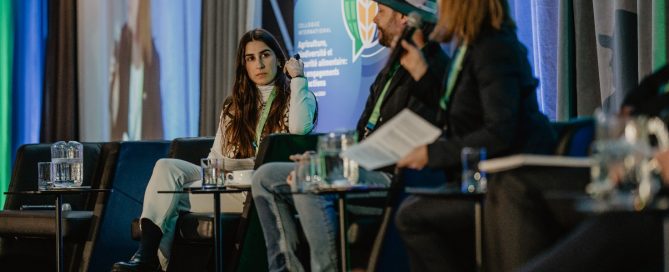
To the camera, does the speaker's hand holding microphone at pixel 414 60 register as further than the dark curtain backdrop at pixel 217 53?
No

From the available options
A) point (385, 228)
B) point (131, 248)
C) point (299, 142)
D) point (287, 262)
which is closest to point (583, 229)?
point (385, 228)

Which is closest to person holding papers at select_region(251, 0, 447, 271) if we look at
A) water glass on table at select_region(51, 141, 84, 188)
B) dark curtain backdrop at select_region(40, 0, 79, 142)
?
water glass on table at select_region(51, 141, 84, 188)

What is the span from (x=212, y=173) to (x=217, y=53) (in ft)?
8.07

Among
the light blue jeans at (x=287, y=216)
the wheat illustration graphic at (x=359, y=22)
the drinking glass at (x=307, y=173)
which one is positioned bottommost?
the light blue jeans at (x=287, y=216)

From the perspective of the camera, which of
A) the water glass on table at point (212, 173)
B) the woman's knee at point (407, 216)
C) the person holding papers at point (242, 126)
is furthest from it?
the person holding papers at point (242, 126)

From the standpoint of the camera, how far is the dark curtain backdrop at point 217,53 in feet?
20.1

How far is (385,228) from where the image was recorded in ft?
11.2

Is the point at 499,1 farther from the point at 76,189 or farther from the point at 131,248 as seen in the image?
the point at 131,248

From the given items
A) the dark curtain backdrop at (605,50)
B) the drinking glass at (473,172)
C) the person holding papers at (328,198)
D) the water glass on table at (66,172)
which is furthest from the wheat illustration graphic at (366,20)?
the drinking glass at (473,172)

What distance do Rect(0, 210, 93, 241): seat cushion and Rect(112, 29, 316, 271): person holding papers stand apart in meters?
0.68

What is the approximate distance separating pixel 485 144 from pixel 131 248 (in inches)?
118

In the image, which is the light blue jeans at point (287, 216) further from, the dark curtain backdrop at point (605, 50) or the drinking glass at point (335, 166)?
the dark curtain backdrop at point (605, 50)

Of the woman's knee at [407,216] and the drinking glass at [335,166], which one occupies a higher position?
the drinking glass at [335,166]

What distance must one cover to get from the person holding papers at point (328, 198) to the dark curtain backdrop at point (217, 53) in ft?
8.19
